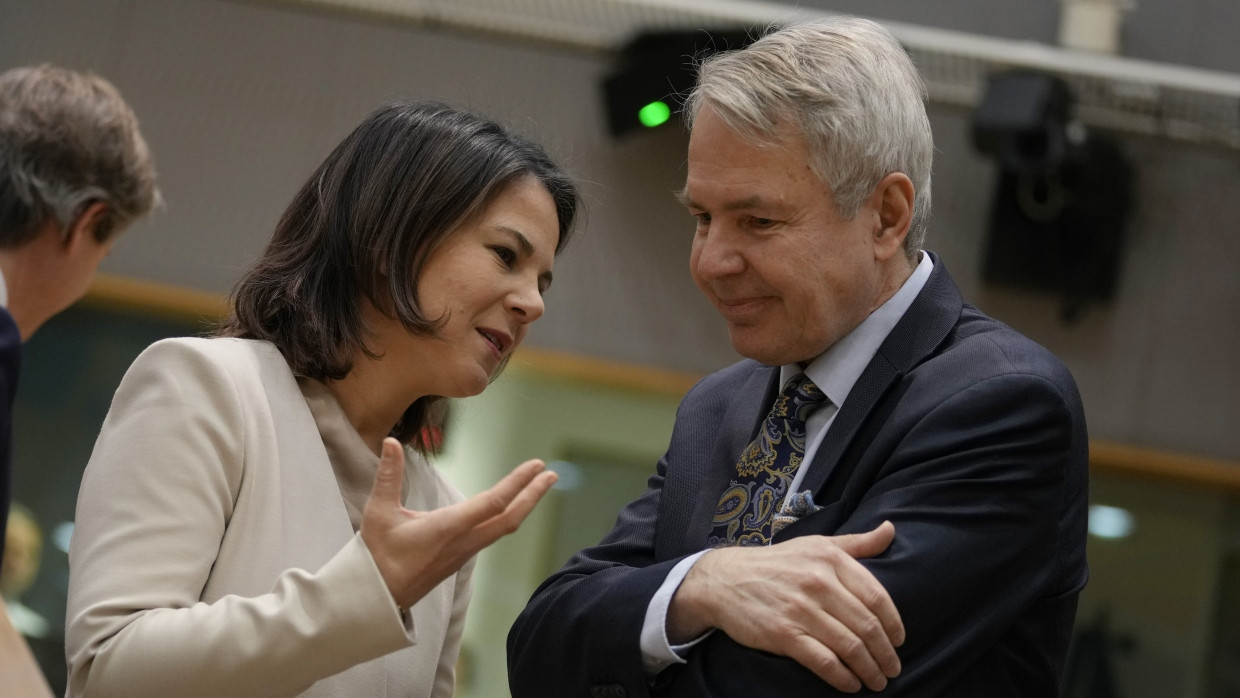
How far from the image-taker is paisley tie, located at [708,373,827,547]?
1.98 metres

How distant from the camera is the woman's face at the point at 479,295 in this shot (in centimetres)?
216

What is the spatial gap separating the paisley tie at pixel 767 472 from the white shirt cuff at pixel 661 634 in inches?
5.8

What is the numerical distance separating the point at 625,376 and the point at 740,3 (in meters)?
1.41

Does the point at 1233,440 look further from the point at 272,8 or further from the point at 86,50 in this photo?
the point at 86,50

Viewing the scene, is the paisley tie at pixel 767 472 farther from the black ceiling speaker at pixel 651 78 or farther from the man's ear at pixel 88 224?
the black ceiling speaker at pixel 651 78

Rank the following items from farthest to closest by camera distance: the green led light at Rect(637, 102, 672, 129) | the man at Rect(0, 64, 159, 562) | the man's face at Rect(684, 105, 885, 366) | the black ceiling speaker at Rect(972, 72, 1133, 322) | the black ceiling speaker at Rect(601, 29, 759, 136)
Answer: the green led light at Rect(637, 102, 672, 129) → the black ceiling speaker at Rect(972, 72, 1133, 322) → the black ceiling speaker at Rect(601, 29, 759, 136) → the man at Rect(0, 64, 159, 562) → the man's face at Rect(684, 105, 885, 366)

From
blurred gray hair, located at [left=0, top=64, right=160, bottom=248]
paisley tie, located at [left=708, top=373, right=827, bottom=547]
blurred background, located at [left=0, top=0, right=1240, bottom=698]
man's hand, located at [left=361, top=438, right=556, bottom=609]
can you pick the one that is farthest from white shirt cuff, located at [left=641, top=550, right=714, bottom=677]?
blurred background, located at [left=0, top=0, right=1240, bottom=698]

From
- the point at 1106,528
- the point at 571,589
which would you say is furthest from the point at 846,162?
the point at 1106,528

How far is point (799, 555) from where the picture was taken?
1767 millimetres

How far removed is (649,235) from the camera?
5375mm

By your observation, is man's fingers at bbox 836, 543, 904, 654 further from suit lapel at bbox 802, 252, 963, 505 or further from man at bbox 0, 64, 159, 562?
man at bbox 0, 64, 159, 562

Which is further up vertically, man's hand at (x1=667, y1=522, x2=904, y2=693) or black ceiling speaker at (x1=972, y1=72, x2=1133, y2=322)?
man's hand at (x1=667, y1=522, x2=904, y2=693)

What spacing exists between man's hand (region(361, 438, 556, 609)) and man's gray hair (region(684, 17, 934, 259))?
0.64 metres

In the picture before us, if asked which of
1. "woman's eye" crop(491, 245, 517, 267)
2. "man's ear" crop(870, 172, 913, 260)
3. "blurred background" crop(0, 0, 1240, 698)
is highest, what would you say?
"man's ear" crop(870, 172, 913, 260)
